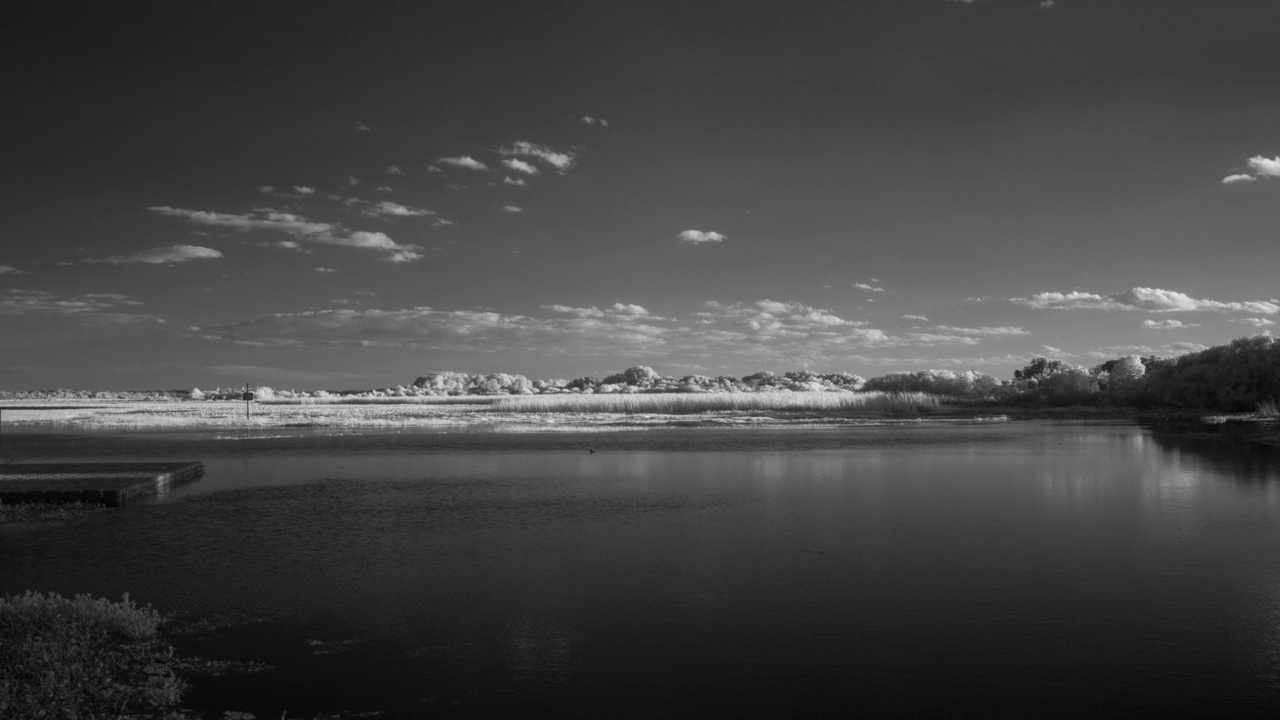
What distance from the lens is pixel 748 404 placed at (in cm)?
5997

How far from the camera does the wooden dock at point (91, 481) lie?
12.1 metres

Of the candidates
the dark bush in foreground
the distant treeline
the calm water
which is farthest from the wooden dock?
the distant treeline

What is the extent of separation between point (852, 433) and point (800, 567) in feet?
82.5

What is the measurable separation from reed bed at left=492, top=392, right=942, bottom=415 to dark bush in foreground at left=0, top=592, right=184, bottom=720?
162 feet

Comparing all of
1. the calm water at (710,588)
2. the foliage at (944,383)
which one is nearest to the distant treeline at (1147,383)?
the foliage at (944,383)

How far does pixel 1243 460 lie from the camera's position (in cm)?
1891

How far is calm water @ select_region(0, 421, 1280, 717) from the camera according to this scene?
5.04 m

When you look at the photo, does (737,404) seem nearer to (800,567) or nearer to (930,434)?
(930,434)

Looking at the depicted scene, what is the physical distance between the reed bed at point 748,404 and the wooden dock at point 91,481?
40235 mm

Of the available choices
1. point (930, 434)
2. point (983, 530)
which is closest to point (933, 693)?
point (983, 530)

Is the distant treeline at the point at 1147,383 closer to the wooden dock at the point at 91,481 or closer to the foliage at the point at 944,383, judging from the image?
A: the foliage at the point at 944,383

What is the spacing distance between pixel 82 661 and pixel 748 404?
55.8 meters

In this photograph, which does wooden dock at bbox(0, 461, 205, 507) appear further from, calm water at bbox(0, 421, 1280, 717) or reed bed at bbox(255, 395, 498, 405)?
reed bed at bbox(255, 395, 498, 405)

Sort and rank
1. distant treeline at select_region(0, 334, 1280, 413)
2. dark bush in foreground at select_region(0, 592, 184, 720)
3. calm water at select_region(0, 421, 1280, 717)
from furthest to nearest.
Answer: distant treeline at select_region(0, 334, 1280, 413) < calm water at select_region(0, 421, 1280, 717) < dark bush in foreground at select_region(0, 592, 184, 720)
